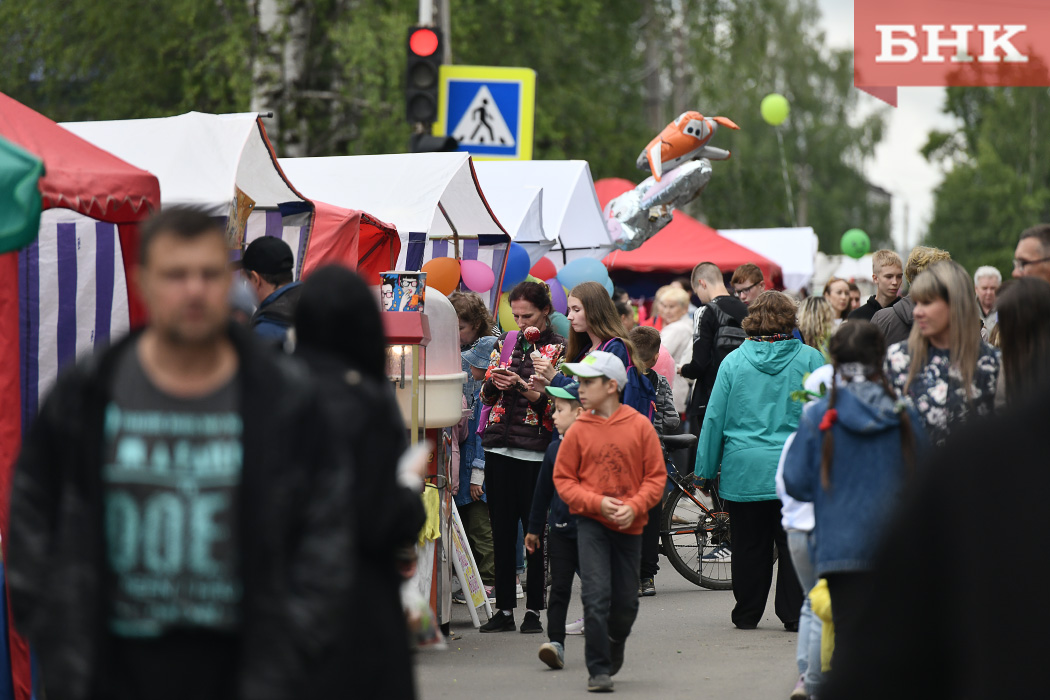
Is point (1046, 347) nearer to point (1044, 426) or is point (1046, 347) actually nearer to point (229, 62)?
point (1044, 426)

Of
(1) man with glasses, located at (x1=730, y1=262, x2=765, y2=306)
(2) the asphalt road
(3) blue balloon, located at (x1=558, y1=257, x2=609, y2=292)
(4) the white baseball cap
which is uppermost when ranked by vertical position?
(3) blue balloon, located at (x1=558, y1=257, x2=609, y2=292)

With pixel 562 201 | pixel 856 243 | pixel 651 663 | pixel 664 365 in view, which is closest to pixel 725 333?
pixel 664 365

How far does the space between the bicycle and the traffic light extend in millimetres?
4782

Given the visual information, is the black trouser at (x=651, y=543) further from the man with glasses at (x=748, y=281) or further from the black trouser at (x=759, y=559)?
the man with glasses at (x=748, y=281)

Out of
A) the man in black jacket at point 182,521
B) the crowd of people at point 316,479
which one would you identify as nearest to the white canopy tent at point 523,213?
the crowd of people at point 316,479

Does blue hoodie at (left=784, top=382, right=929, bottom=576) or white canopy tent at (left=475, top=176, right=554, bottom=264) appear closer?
blue hoodie at (left=784, top=382, right=929, bottom=576)

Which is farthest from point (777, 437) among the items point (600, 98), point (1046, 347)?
point (600, 98)

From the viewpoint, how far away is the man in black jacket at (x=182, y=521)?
2.64 meters

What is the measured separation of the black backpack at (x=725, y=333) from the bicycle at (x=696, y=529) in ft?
2.27

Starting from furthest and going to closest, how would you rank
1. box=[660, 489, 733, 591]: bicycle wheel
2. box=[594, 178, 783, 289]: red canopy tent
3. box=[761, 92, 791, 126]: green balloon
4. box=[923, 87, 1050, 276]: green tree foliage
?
box=[923, 87, 1050, 276]: green tree foliage
box=[761, 92, 791, 126]: green balloon
box=[594, 178, 783, 289]: red canopy tent
box=[660, 489, 733, 591]: bicycle wheel

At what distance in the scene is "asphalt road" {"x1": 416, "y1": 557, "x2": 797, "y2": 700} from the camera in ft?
21.5

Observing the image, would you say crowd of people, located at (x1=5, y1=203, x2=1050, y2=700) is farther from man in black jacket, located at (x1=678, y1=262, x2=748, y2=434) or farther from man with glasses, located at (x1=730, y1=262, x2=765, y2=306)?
man with glasses, located at (x1=730, y1=262, x2=765, y2=306)

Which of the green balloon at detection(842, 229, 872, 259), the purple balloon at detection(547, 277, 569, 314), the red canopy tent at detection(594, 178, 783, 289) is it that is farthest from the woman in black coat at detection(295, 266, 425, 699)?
the green balloon at detection(842, 229, 872, 259)

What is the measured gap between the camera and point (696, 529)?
9406 mm
